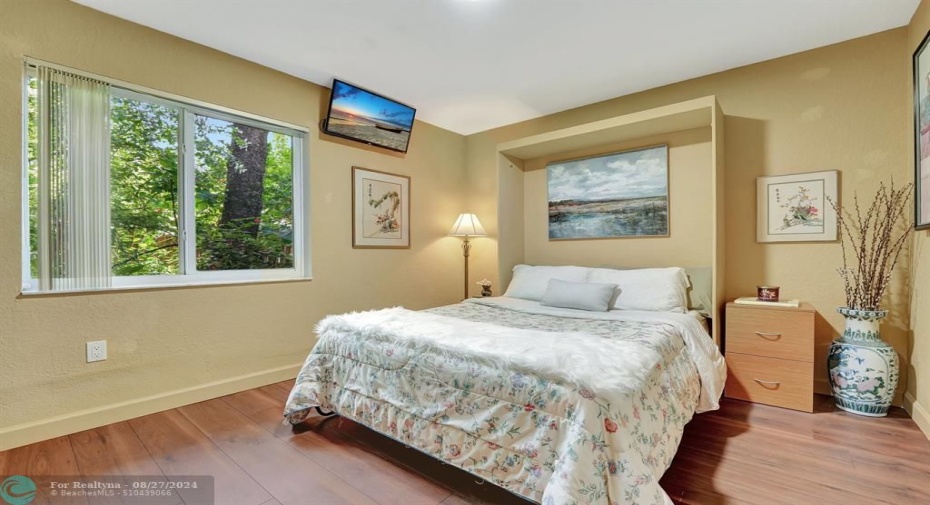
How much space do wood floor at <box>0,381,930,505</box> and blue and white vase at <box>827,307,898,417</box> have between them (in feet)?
0.32

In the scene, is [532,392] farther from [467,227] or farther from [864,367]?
[467,227]

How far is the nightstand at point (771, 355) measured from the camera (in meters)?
2.30

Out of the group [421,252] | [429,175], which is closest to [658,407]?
[421,252]

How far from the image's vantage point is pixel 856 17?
225cm

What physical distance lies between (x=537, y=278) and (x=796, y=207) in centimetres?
182

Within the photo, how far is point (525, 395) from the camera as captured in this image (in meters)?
1.41

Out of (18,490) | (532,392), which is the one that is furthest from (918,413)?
(18,490)

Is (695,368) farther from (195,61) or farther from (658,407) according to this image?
(195,61)

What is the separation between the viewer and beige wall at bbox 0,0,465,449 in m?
1.96

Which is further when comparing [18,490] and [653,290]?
[653,290]

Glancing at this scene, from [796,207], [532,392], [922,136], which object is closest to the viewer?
[532,392]

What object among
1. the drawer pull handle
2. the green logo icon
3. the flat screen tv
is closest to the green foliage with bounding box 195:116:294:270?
the flat screen tv

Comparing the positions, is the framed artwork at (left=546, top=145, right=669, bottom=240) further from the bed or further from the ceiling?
the bed

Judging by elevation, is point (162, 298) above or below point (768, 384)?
above
